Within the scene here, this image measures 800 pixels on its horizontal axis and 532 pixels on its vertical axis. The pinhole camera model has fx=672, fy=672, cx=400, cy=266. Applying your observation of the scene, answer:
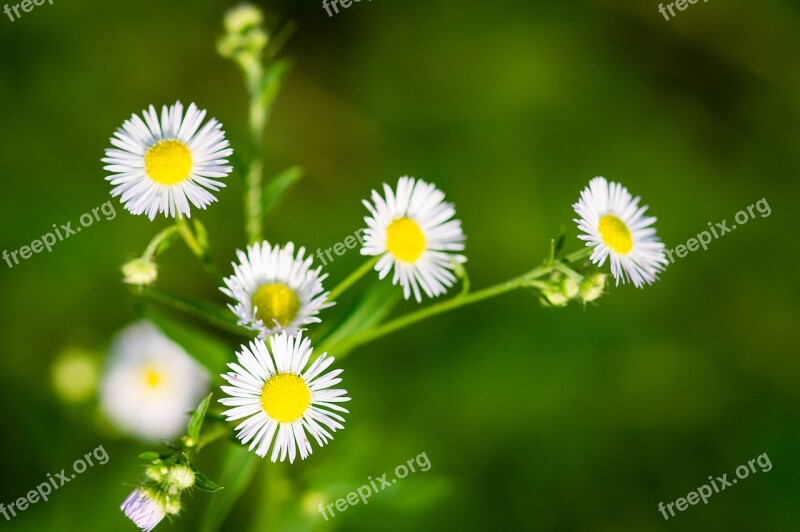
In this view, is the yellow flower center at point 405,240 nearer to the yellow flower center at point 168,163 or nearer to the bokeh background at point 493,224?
the yellow flower center at point 168,163

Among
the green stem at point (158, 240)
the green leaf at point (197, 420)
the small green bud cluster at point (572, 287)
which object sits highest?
the green stem at point (158, 240)

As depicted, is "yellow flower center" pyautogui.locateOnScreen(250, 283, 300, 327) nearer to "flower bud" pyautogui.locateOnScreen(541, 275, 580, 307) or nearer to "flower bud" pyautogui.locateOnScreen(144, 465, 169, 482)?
"flower bud" pyautogui.locateOnScreen(144, 465, 169, 482)

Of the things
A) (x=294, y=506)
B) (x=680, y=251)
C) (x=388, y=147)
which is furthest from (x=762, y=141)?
(x=294, y=506)

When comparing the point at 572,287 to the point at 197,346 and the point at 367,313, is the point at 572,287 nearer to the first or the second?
the point at 367,313

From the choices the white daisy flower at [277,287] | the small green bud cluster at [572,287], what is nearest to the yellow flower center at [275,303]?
the white daisy flower at [277,287]

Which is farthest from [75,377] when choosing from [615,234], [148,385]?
[615,234]

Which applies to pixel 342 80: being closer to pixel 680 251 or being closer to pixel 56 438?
pixel 680 251
